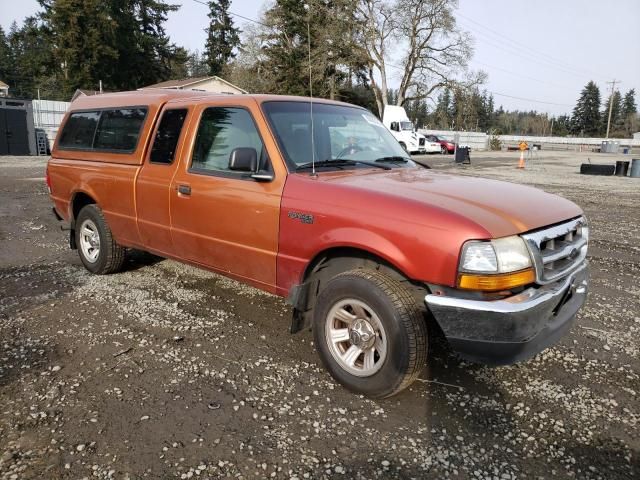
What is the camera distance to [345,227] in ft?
10.1

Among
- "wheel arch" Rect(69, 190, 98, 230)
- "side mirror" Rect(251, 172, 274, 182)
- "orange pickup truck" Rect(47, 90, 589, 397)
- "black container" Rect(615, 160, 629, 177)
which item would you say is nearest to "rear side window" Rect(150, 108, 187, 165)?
"orange pickup truck" Rect(47, 90, 589, 397)

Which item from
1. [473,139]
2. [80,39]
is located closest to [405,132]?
[473,139]

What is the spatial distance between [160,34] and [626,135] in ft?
301

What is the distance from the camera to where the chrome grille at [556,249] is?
2.76 metres

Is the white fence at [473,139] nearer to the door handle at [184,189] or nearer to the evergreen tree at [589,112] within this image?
the door handle at [184,189]

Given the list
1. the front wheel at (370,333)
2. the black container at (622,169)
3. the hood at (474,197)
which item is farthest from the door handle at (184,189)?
the black container at (622,169)

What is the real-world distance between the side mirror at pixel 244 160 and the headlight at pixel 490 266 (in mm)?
1653

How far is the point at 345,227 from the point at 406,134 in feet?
106

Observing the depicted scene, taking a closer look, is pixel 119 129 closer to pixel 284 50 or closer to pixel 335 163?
pixel 335 163

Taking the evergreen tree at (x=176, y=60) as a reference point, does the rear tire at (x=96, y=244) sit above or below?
below

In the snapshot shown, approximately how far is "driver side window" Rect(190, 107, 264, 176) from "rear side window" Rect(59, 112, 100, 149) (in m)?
1.89

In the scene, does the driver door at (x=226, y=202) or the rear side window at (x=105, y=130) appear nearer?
the driver door at (x=226, y=202)

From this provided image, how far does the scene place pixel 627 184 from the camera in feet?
56.1

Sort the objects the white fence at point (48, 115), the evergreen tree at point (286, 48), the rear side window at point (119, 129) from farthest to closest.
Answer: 1. the evergreen tree at point (286, 48)
2. the white fence at point (48, 115)
3. the rear side window at point (119, 129)
